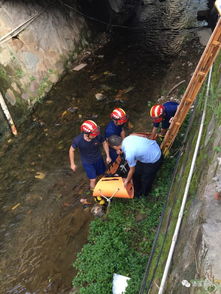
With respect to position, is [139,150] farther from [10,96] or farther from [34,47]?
[34,47]

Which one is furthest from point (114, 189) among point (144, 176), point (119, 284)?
point (119, 284)

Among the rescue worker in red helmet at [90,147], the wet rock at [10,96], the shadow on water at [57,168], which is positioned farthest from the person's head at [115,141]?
the wet rock at [10,96]

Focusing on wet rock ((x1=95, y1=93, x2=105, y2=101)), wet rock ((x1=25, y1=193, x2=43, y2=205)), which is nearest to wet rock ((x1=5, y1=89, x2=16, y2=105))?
wet rock ((x1=95, y1=93, x2=105, y2=101))

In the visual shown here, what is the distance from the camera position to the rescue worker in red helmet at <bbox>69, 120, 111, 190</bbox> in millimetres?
5336

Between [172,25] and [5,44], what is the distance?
7921 millimetres

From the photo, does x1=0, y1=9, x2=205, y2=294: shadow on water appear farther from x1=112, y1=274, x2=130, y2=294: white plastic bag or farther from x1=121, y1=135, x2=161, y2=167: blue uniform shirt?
x1=121, y1=135, x2=161, y2=167: blue uniform shirt

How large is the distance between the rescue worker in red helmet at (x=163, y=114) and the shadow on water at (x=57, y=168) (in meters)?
1.90

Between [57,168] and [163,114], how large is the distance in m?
3.21

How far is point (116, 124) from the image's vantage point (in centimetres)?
584

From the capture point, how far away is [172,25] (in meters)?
13.5

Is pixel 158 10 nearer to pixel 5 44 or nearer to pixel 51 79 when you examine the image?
pixel 51 79

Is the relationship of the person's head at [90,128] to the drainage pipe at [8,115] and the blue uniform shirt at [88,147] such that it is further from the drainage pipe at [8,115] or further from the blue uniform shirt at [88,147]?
the drainage pipe at [8,115]

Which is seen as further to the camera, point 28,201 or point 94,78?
point 94,78

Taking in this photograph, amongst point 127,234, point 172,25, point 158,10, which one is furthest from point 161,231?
point 158,10
